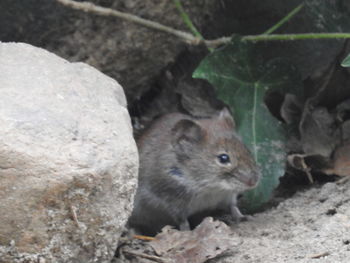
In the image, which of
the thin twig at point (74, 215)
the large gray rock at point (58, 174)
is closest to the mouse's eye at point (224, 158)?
the large gray rock at point (58, 174)

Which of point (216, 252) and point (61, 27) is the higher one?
point (61, 27)

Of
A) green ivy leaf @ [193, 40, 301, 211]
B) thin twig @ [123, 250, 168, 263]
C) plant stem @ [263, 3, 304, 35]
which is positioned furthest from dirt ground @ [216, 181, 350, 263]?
plant stem @ [263, 3, 304, 35]

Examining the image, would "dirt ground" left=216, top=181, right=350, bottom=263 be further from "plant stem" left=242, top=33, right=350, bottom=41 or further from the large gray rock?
"plant stem" left=242, top=33, right=350, bottom=41

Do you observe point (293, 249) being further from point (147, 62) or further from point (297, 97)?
point (147, 62)

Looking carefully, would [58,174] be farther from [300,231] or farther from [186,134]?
[186,134]

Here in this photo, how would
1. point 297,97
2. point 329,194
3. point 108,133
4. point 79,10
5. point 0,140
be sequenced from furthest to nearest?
1. point 297,97
2. point 79,10
3. point 329,194
4. point 108,133
5. point 0,140

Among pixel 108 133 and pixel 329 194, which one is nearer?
pixel 108 133

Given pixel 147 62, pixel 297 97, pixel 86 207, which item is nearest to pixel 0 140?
pixel 86 207

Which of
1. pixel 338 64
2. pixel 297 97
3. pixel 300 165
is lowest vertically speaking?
pixel 300 165
